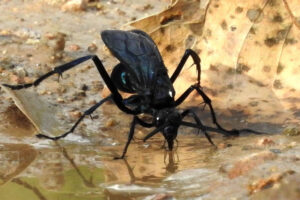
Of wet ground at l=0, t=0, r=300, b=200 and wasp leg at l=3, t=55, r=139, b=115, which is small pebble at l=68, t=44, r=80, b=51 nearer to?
wet ground at l=0, t=0, r=300, b=200

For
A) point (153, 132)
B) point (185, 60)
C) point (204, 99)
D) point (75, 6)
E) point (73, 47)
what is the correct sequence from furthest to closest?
point (75, 6) → point (73, 47) → point (185, 60) → point (204, 99) → point (153, 132)

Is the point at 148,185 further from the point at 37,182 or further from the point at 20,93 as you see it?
the point at 20,93

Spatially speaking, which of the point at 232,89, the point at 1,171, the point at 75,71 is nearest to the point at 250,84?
the point at 232,89

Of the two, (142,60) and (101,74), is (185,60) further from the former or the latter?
(101,74)

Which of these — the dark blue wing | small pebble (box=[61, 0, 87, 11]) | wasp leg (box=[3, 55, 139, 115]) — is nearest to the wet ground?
wasp leg (box=[3, 55, 139, 115])

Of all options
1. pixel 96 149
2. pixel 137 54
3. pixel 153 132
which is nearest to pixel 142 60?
pixel 137 54

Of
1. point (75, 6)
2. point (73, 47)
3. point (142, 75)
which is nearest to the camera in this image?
point (142, 75)
